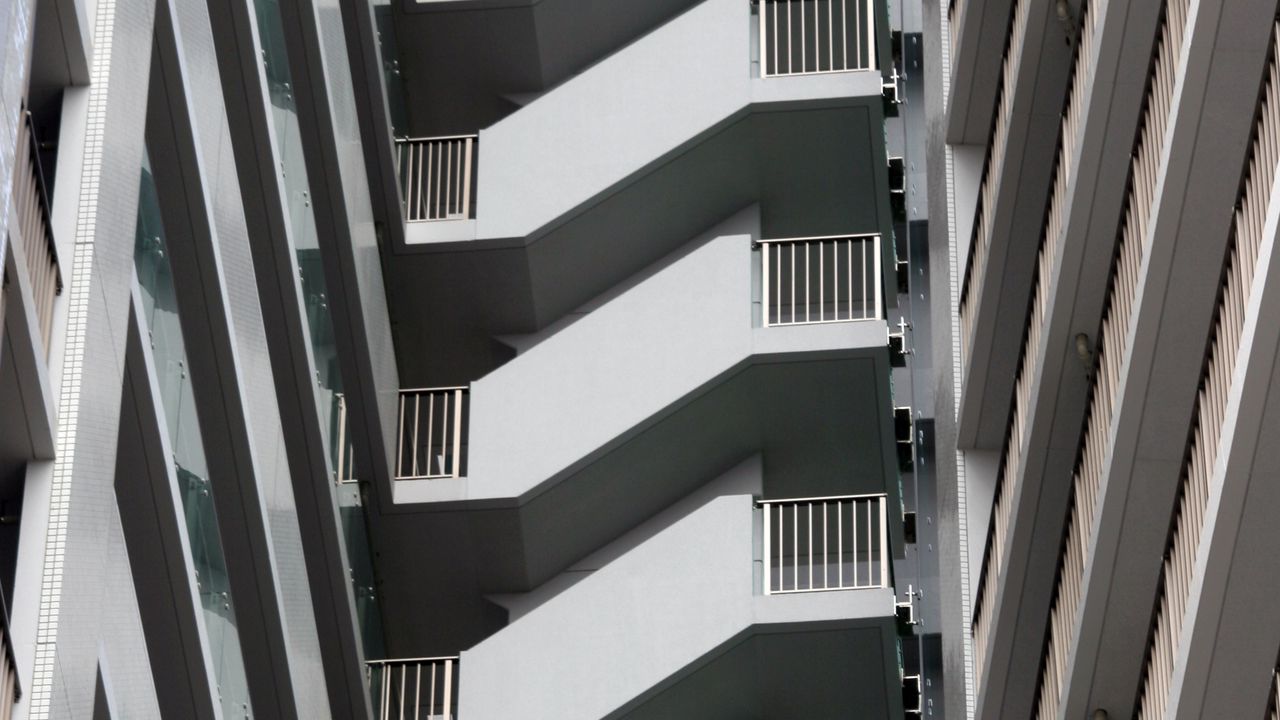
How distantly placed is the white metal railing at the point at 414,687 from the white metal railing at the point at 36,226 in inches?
333

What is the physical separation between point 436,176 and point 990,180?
23.9 feet

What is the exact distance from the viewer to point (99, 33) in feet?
49.9

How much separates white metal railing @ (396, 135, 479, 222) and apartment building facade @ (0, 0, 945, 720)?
54 millimetres

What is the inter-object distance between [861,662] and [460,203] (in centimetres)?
683

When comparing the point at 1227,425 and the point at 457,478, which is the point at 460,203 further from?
the point at 1227,425

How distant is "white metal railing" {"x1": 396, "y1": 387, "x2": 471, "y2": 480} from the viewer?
24.2 meters

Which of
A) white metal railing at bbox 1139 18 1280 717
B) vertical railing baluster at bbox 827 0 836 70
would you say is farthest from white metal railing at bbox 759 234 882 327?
white metal railing at bbox 1139 18 1280 717

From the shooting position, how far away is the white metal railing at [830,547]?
2353 cm

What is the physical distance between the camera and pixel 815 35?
26.0 m

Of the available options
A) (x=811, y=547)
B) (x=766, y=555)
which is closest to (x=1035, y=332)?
(x=766, y=555)

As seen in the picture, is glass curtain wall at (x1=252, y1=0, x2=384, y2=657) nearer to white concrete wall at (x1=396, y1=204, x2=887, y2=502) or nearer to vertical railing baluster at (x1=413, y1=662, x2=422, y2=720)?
vertical railing baluster at (x1=413, y1=662, x2=422, y2=720)

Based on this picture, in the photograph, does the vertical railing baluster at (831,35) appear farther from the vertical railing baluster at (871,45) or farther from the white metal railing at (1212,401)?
the white metal railing at (1212,401)

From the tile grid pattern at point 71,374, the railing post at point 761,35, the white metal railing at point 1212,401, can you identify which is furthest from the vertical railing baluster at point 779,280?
the tile grid pattern at point 71,374

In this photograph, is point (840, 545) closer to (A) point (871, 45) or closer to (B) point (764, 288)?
(B) point (764, 288)
